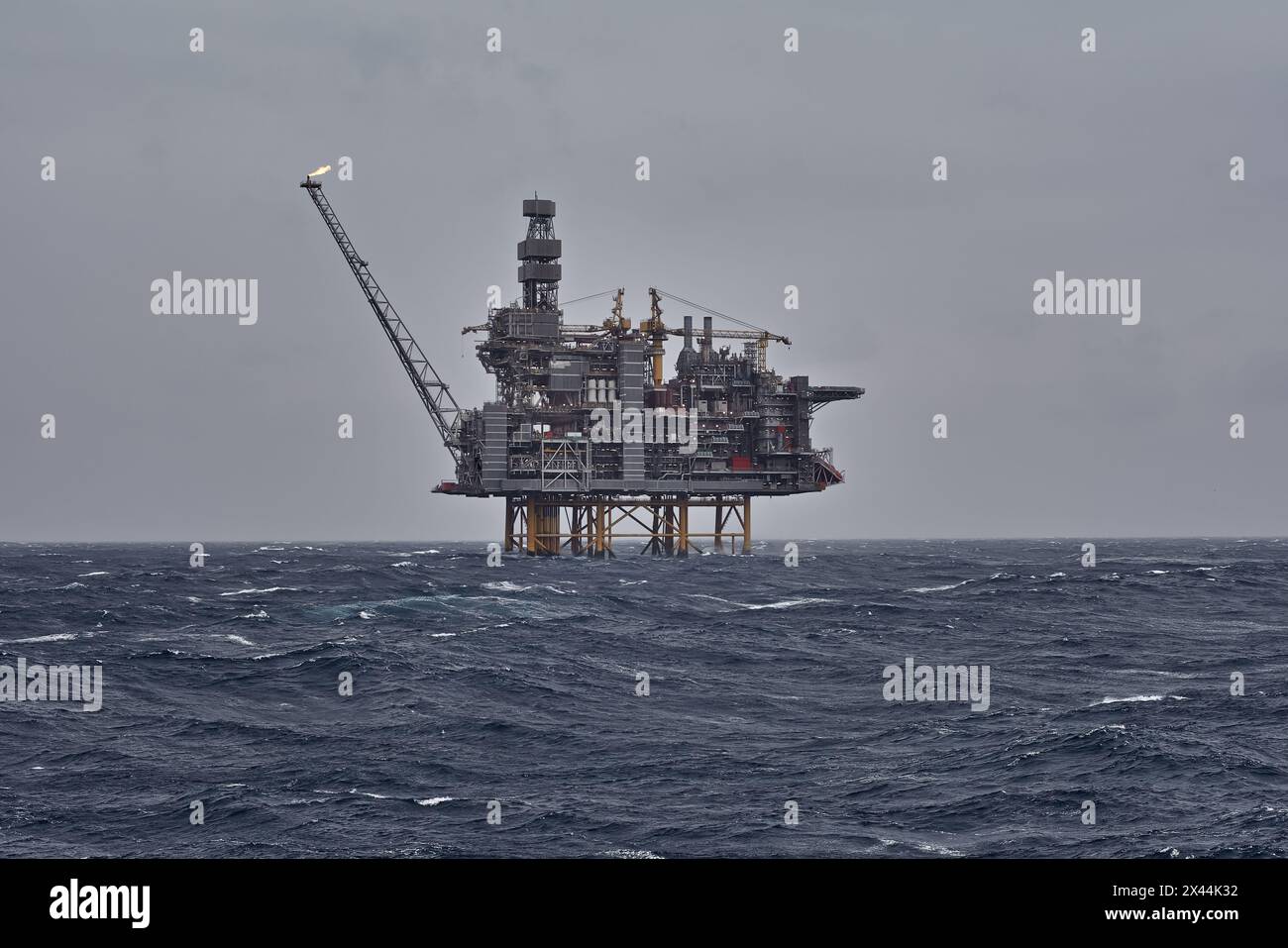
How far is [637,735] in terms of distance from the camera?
35688 millimetres

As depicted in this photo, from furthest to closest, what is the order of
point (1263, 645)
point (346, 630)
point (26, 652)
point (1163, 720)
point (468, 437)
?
point (468, 437) < point (346, 630) < point (1263, 645) < point (26, 652) < point (1163, 720)

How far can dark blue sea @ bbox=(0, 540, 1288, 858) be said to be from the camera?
25.7m

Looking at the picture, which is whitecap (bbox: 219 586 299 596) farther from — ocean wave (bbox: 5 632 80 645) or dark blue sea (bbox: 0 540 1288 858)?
ocean wave (bbox: 5 632 80 645)

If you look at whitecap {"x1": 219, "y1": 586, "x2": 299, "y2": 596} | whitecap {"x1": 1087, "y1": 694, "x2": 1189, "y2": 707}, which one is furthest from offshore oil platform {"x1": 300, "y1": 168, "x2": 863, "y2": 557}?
whitecap {"x1": 1087, "y1": 694, "x2": 1189, "y2": 707}

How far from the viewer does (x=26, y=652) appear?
5103 centimetres

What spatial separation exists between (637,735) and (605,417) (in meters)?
80.1

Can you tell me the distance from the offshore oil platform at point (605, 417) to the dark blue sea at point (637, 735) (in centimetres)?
4497

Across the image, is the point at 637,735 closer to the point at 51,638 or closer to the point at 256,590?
the point at 51,638

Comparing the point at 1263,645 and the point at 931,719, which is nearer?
the point at 931,719

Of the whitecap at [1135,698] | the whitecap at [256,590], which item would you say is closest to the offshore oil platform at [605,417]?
the whitecap at [256,590]
